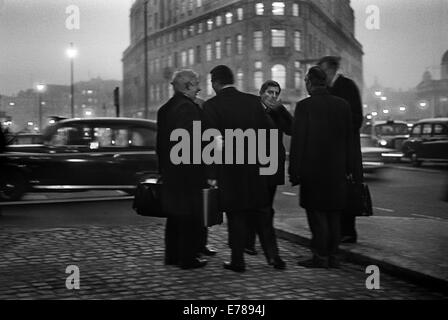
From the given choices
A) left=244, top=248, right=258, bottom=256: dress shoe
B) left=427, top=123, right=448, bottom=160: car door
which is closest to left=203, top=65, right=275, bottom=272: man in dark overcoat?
left=244, top=248, right=258, bottom=256: dress shoe

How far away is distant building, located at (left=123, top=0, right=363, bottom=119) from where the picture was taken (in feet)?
197

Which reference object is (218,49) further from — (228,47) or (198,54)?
(198,54)

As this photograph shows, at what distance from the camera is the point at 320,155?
5812 millimetres

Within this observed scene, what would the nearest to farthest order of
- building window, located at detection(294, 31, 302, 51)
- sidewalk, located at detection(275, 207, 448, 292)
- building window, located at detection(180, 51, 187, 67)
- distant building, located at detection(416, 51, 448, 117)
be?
1. sidewalk, located at detection(275, 207, 448, 292)
2. building window, located at detection(294, 31, 302, 51)
3. building window, located at detection(180, 51, 187, 67)
4. distant building, located at detection(416, 51, 448, 117)

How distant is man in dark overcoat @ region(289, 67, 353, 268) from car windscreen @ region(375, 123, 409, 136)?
21476mm

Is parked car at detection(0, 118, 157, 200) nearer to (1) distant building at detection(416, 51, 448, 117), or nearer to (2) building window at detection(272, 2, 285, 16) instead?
(2) building window at detection(272, 2, 285, 16)

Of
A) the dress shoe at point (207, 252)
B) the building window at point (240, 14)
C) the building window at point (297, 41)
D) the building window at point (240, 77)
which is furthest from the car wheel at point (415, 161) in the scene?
the building window at point (240, 14)

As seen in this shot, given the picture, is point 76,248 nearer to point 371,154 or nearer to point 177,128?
point 177,128

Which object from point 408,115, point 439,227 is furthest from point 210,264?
point 408,115

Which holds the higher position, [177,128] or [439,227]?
[177,128]

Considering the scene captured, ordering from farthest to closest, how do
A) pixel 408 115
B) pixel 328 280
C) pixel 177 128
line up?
pixel 408 115
pixel 177 128
pixel 328 280
